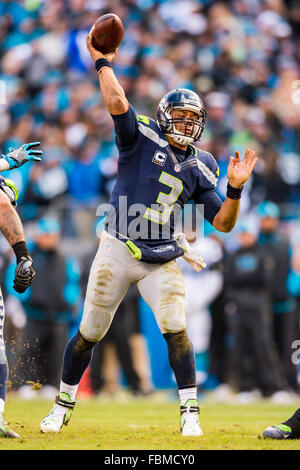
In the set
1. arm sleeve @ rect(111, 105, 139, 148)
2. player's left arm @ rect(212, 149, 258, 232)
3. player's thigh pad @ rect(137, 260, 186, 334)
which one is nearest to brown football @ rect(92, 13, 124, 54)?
Result: arm sleeve @ rect(111, 105, 139, 148)

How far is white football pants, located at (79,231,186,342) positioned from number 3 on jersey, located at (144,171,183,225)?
0.28 metres

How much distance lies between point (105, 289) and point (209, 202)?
0.95 m

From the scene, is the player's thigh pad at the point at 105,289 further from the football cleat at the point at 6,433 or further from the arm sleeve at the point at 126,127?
the football cleat at the point at 6,433

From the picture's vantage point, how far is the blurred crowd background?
31.1ft

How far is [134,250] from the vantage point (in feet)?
17.3

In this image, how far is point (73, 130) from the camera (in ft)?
39.1

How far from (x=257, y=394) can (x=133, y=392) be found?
4.71 feet

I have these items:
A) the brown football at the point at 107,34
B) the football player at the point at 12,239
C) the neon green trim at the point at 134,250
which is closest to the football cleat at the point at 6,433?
the football player at the point at 12,239

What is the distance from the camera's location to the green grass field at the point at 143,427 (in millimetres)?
4742

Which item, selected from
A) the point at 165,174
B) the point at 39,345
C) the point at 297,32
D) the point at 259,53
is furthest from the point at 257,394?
the point at 297,32

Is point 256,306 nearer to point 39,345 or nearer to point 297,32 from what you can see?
point 39,345

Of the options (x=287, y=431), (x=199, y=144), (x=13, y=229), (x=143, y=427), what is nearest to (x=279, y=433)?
(x=287, y=431)

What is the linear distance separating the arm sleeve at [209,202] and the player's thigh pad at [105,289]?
654mm

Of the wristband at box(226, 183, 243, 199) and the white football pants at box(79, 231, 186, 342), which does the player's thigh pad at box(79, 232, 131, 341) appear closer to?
the white football pants at box(79, 231, 186, 342)
